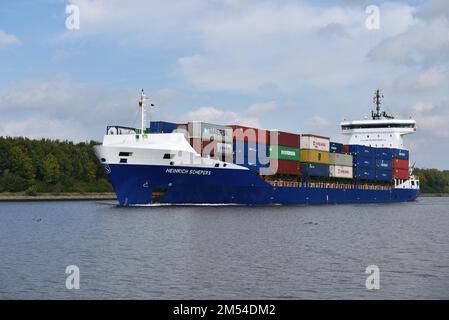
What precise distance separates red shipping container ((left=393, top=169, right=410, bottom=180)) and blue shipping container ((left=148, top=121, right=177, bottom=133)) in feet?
162

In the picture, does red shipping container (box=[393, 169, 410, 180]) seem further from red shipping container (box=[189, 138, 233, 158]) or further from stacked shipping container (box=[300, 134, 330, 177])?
red shipping container (box=[189, 138, 233, 158])

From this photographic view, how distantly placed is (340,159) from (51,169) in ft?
183

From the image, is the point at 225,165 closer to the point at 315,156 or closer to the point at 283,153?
the point at 283,153

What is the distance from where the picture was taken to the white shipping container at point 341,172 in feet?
263

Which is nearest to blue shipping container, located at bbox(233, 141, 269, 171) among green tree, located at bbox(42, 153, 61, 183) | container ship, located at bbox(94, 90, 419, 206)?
container ship, located at bbox(94, 90, 419, 206)

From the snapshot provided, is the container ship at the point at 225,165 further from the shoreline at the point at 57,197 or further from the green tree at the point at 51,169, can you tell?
the green tree at the point at 51,169

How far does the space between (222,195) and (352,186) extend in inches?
1253

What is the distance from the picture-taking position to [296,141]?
72.3 meters

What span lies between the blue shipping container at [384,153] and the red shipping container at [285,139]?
23.5 m

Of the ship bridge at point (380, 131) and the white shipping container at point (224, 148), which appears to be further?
the ship bridge at point (380, 131)

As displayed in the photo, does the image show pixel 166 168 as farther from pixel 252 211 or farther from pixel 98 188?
pixel 98 188

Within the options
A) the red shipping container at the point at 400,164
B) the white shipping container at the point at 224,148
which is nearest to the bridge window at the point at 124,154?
the white shipping container at the point at 224,148

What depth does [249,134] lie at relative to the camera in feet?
210
